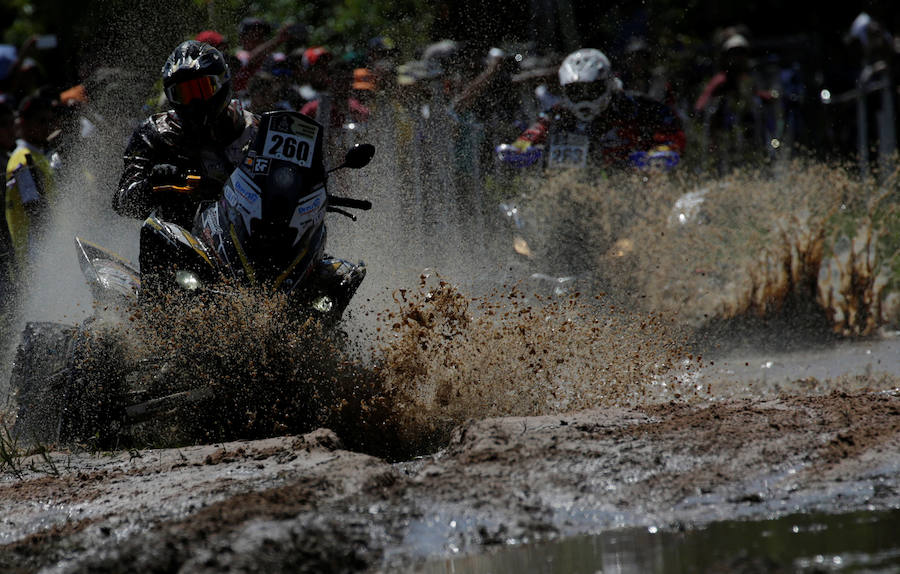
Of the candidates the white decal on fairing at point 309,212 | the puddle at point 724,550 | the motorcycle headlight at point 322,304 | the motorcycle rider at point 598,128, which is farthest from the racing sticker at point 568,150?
the puddle at point 724,550

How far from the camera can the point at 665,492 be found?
4.67 m

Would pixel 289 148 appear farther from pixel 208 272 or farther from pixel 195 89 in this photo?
pixel 195 89

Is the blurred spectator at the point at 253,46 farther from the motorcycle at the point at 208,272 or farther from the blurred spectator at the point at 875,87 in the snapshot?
the blurred spectator at the point at 875,87

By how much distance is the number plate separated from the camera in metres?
5.96

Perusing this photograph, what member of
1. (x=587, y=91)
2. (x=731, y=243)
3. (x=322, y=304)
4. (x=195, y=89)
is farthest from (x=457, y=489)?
(x=587, y=91)

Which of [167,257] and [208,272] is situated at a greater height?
[167,257]

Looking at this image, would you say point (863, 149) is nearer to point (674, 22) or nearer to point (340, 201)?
point (674, 22)

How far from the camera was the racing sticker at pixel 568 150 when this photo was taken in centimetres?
1114

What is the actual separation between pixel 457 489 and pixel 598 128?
7.10m

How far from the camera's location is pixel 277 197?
5879 mm

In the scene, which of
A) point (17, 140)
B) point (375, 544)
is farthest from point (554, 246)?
point (375, 544)

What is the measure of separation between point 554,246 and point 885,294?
288 cm

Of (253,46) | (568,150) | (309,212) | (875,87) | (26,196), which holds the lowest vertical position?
(309,212)

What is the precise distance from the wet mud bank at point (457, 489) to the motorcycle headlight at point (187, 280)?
83 cm
